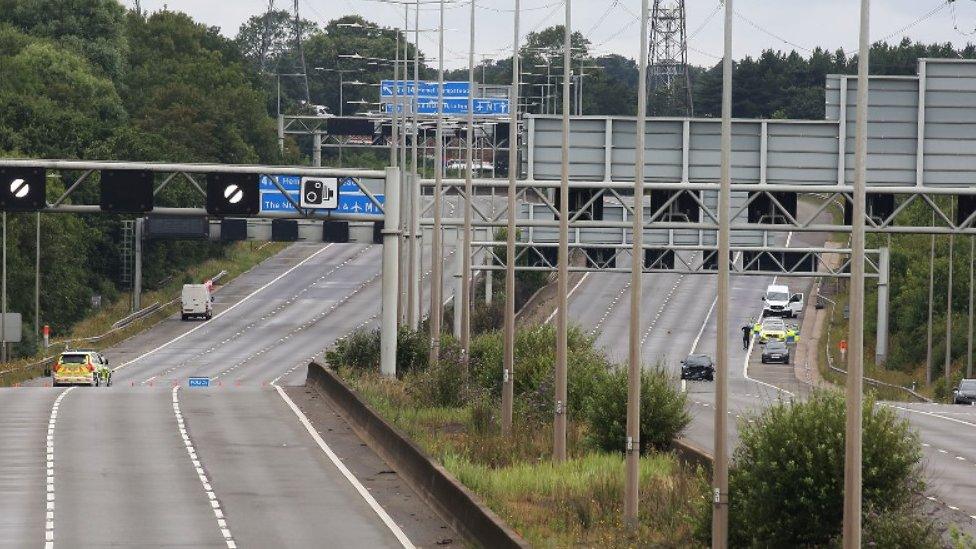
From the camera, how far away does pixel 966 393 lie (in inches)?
2906

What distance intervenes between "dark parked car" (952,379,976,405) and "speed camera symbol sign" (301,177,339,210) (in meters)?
27.3

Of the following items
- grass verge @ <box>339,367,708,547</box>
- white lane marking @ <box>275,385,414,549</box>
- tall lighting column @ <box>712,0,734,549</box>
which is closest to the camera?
tall lighting column @ <box>712,0,734,549</box>

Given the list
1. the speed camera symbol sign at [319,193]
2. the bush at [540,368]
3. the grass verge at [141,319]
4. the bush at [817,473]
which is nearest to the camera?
the bush at [817,473]

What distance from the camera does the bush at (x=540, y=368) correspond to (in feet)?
142

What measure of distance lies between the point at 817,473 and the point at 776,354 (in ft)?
251

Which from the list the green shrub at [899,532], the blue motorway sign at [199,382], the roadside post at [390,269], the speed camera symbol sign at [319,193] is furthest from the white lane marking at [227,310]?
the green shrub at [899,532]

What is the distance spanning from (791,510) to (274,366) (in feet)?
233

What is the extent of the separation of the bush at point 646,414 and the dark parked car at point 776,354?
204 feet

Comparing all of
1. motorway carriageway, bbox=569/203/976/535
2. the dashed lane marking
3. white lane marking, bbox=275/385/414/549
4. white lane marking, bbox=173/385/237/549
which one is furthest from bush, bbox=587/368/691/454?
the dashed lane marking

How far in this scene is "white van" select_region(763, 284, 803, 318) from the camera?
4734 inches

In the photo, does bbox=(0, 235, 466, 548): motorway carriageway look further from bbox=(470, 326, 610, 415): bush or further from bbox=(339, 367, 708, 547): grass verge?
bbox=(470, 326, 610, 415): bush

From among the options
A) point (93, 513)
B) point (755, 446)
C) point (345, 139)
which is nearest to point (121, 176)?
point (93, 513)

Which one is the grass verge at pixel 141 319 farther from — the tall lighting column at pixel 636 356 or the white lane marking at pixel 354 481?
the tall lighting column at pixel 636 356

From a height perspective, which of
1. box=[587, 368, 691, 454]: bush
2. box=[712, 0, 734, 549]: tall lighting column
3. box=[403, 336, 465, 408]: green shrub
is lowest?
box=[403, 336, 465, 408]: green shrub
